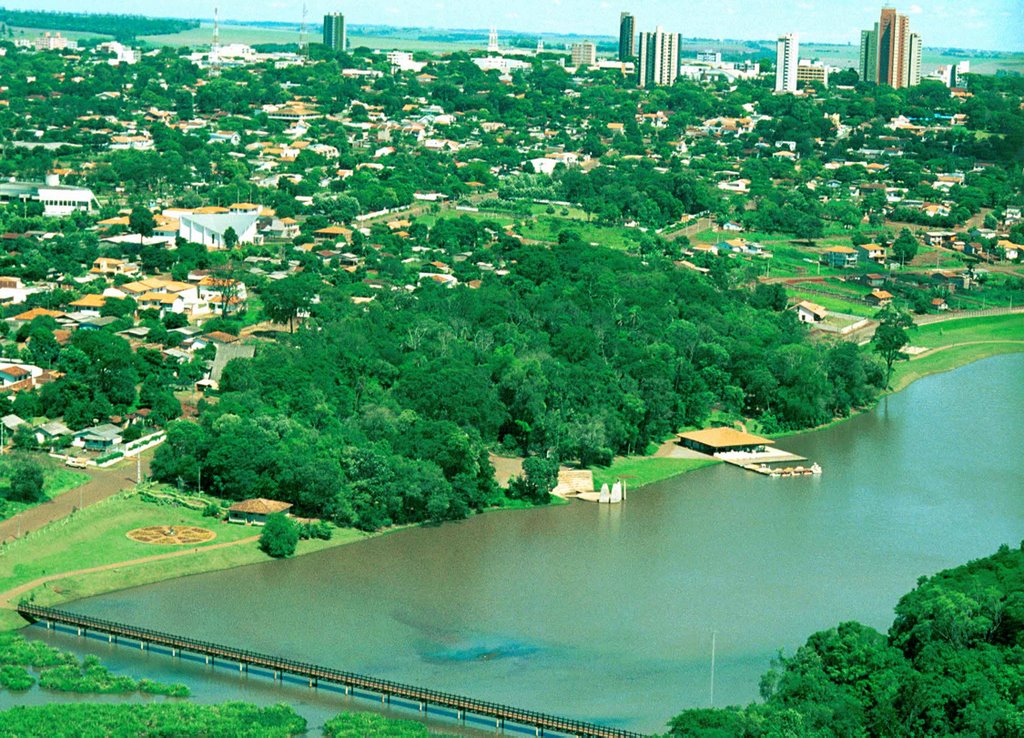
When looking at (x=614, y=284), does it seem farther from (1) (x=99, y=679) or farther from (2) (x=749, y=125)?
A: (2) (x=749, y=125)

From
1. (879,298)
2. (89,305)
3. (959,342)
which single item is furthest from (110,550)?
(879,298)

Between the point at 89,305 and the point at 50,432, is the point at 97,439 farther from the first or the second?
the point at 89,305

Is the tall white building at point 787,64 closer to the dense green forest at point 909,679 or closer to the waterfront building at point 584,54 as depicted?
the waterfront building at point 584,54

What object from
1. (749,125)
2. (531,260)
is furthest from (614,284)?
(749,125)

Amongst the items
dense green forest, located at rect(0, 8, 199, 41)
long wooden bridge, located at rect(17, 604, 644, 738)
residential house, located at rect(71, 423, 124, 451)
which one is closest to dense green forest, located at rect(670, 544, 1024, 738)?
long wooden bridge, located at rect(17, 604, 644, 738)

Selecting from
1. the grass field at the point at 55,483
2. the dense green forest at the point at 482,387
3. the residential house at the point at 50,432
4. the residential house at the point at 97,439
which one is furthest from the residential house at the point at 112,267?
the grass field at the point at 55,483

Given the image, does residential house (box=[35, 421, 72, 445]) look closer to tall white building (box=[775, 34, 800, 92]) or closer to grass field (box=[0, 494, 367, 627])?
grass field (box=[0, 494, 367, 627])
